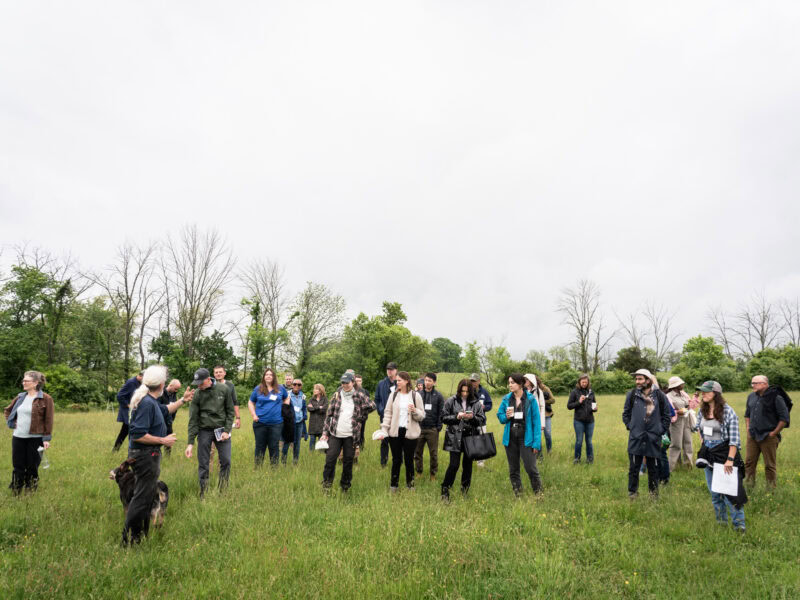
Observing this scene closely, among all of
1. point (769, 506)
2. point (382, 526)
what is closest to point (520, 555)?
point (382, 526)

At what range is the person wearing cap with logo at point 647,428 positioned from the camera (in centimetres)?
685

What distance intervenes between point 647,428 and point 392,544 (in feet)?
15.1

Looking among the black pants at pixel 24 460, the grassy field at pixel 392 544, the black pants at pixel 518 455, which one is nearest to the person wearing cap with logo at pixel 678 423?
the grassy field at pixel 392 544

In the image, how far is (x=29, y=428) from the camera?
20.9 feet

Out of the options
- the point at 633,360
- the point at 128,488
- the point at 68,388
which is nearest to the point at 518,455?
the point at 128,488

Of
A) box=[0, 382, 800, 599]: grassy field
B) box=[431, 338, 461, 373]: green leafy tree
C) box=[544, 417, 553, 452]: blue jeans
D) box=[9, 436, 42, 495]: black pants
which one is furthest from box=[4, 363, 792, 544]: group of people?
box=[431, 338, 461, 373]: green leafy tree

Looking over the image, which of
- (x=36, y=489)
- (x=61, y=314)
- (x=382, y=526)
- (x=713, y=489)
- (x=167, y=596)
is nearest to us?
(x=167, y=596)

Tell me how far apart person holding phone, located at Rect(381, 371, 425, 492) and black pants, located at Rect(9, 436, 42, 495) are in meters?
5.32

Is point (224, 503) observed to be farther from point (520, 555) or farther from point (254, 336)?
point (254, 336)

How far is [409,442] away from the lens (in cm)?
735

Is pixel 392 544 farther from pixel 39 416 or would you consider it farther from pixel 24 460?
pixel 24 460

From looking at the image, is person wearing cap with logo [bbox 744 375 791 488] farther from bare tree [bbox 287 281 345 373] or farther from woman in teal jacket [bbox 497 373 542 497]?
bare tree [bbox 287 281 345 373]

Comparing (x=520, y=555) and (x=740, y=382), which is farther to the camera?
(x=740, y=382)

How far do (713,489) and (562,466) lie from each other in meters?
3.91
